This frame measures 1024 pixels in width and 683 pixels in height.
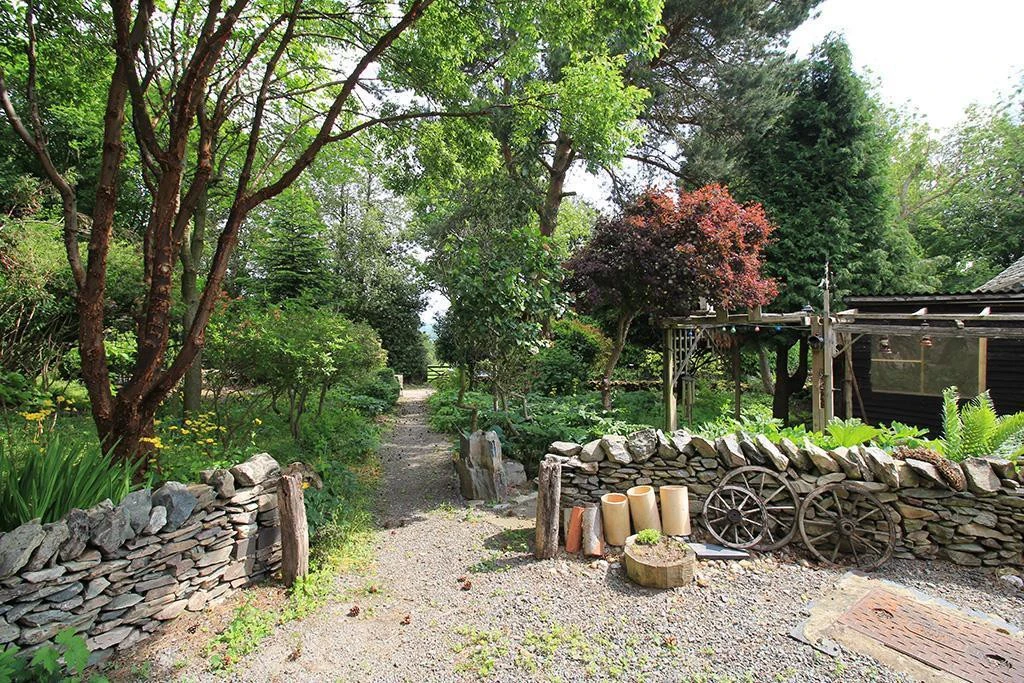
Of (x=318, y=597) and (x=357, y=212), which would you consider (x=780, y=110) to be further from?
(x=357, y=212)

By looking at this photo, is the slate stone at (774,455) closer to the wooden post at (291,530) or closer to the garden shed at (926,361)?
the garden shed at (926,361)

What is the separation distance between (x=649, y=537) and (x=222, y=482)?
359 centimetres

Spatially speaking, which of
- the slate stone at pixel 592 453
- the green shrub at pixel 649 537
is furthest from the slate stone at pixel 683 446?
the green shrub at pixel 649 537

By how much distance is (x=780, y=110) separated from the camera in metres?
11.6

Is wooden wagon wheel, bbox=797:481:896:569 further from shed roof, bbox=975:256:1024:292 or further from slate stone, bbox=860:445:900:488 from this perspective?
shed roof, bbox=975:256:1024:292

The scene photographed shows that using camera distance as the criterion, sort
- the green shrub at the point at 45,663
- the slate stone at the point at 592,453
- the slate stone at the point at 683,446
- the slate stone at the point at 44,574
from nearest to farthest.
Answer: the green shrub at the point at 45,663, the slate stone at the point at 44,574, the slate stone at the point at 683,446, the slate stone at the point at 592,453

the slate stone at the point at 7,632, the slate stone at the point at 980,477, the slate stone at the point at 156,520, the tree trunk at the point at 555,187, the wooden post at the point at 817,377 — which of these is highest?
the tree trunk at the point at 555,187

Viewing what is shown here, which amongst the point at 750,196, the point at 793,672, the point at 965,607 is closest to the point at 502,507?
the point at 793,672

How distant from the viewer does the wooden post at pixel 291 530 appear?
4.21m

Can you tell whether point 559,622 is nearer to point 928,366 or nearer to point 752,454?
point 752,454

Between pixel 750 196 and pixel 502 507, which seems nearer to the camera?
pixel 502 507

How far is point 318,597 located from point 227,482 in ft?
3.87

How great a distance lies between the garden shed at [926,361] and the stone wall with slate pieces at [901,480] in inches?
129

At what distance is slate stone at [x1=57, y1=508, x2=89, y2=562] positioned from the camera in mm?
3145
